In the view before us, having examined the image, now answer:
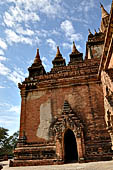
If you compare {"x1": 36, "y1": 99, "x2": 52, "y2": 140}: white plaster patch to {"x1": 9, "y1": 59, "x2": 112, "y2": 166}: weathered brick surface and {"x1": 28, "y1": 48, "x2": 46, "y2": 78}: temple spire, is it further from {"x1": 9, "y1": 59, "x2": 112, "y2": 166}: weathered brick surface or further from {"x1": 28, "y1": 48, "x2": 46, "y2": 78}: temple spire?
{"x1": 28, "y1": 48, "x2": 46, "y2": 78}: temple spire

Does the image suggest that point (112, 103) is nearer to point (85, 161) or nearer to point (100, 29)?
point (85, 161)

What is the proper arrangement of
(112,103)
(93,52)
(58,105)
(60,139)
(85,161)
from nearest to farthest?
(112,103) < (85,161) < (60,139) < (58,105) < (93,52)

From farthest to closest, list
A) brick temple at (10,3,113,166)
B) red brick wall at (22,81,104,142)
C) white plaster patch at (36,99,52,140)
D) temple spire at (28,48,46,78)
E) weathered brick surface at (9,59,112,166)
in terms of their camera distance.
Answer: temple spire at (28,48,46,78) → white plaster patch at (36,99,52,140) → red brick wall at (22,81,104,142) → weathered brick surface at (9,59,112,166) → brick temple at (10,3,113,166)

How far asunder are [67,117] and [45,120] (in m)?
2.27

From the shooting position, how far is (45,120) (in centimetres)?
1328

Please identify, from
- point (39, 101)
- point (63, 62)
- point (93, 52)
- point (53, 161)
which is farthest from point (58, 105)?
point (93, 52)

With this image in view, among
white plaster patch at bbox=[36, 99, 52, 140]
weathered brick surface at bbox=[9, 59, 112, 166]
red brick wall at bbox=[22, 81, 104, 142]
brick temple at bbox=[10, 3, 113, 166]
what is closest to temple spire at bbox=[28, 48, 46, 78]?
brick temple at bbox=[10, 3, 113, 166]

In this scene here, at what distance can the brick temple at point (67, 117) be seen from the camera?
11.0m

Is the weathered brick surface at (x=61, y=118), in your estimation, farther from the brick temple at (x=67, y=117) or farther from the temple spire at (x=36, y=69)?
the temple spire at (x=36, y=69)

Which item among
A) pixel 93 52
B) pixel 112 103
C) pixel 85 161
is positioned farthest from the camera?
pixel 93 52

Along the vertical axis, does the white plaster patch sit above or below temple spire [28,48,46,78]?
below

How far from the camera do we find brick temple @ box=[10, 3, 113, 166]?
35.9 feet

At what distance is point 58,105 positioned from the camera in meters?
13.6

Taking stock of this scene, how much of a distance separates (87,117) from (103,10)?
2378 cm
